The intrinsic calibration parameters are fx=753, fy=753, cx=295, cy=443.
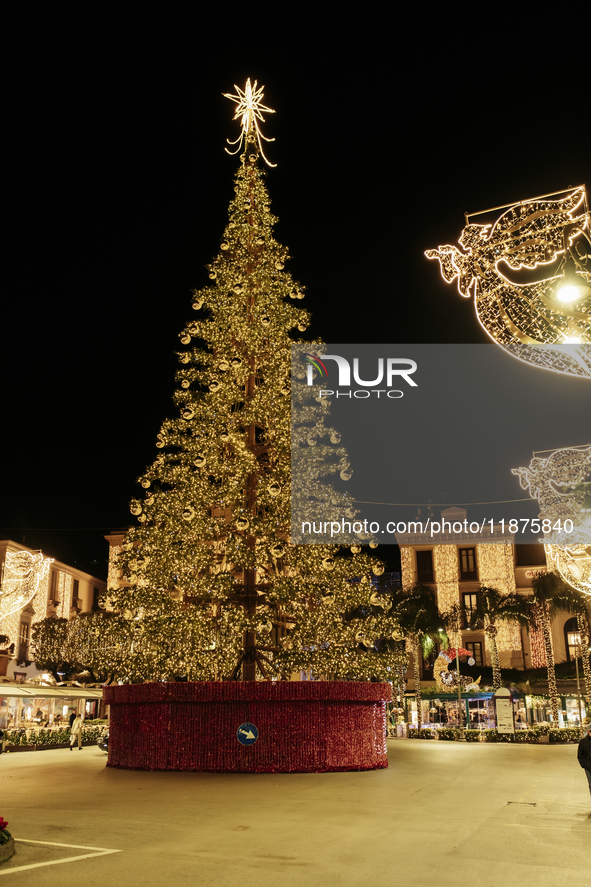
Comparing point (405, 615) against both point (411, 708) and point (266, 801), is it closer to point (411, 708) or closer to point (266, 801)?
point (411, 708)

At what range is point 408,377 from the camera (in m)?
19.0

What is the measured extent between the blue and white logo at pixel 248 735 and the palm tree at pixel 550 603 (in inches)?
1078

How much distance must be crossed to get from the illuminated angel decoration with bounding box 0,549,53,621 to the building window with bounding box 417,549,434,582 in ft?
102

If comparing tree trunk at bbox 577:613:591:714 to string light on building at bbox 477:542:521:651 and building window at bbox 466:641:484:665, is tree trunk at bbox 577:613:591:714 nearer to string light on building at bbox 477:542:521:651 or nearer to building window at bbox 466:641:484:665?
string light on building at bbox 477:542:521:651

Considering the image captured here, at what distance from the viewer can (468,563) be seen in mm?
54281

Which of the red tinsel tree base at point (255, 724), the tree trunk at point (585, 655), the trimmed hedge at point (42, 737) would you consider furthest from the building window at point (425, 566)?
the red tinsel tree base at point (255, 724)

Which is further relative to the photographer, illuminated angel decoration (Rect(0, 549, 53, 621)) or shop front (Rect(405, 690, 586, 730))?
shop front (Rect(405, 690, 586, 730))

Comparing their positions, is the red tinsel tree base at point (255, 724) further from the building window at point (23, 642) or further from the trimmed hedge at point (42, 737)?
the building window at point (23, 642)

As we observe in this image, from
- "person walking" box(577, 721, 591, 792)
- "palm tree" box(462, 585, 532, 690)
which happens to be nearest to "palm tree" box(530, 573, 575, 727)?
"palm tree" box(462, 585, 532, 690)

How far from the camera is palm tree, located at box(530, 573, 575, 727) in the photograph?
38844 mm

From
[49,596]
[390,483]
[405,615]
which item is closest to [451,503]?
[405,615]

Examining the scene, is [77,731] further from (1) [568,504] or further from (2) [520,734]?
(1) [568,504]

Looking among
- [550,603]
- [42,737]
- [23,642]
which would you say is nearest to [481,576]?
[550,603]

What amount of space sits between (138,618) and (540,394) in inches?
385
